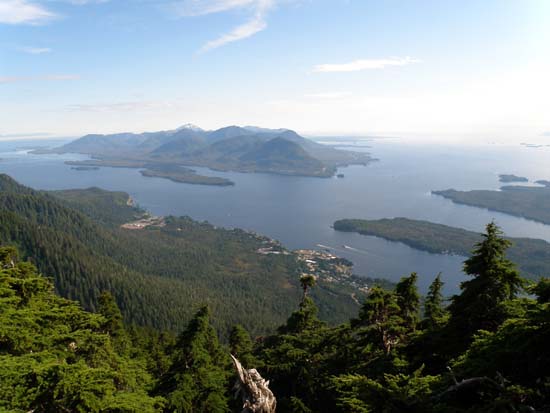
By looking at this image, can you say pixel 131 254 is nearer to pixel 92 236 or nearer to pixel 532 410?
pixel 92 236

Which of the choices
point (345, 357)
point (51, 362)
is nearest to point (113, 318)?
point (345, 357)

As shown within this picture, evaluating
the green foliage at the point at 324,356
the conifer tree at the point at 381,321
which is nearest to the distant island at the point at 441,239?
the green foliage at the point at 324,356

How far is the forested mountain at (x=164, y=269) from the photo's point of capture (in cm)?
9812

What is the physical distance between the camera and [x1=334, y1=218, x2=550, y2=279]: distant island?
442ft

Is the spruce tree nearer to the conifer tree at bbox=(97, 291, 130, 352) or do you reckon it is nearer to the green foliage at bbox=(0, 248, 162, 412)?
the green foliage at bbox=(0, 248, 162, 412)

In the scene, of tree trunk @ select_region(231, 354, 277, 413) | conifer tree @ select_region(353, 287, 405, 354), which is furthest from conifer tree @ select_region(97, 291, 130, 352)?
tree trunk @ select_region(231, 354, 277, 413)

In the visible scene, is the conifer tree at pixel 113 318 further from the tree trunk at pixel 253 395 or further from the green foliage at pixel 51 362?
the tree trunk at pixel 253 395

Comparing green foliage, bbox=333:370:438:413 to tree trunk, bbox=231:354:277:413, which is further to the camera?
tree trunk, bbox=231:354:277:413

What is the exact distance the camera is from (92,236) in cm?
15775

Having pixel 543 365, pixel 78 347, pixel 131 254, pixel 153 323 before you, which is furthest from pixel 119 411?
pixel 131 254

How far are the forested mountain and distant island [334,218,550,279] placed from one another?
51.5 meters

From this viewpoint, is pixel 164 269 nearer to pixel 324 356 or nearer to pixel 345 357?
pixel 324 356

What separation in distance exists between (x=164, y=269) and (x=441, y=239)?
→ 121 m

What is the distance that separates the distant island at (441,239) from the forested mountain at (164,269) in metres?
51.5
